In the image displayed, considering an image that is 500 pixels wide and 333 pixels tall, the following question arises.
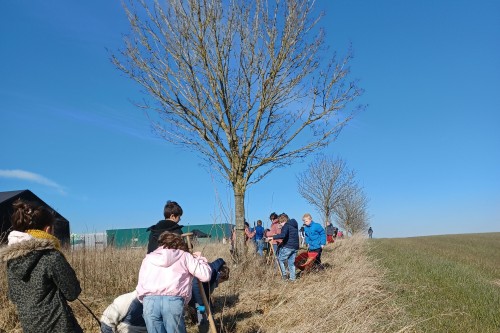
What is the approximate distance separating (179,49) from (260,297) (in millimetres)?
5893

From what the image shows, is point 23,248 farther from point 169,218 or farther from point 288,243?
point 288,243

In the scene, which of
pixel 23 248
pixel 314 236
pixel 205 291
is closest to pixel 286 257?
pixel 314 236

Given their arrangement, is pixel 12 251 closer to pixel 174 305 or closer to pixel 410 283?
pixel 174 305

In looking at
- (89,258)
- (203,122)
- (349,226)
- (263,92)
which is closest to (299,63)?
(263,92)

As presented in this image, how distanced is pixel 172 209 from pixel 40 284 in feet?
7.34

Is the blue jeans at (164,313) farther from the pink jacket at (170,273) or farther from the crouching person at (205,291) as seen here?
the crouching person at (205,291)

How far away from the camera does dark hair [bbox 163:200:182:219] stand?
18.2ft

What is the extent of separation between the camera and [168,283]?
4164 millimetres

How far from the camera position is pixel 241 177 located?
1011 cm

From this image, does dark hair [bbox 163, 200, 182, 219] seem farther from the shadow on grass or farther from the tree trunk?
the tree trunk

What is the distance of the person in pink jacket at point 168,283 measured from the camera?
4.15m

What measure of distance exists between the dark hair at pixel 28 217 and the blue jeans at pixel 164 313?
3.95 feet

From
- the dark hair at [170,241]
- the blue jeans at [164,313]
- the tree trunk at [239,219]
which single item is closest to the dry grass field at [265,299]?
the tree trunk at [239,219]

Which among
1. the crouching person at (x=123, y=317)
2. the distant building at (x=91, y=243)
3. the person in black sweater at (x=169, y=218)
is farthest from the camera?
the distant building at (x=91, y=243)
